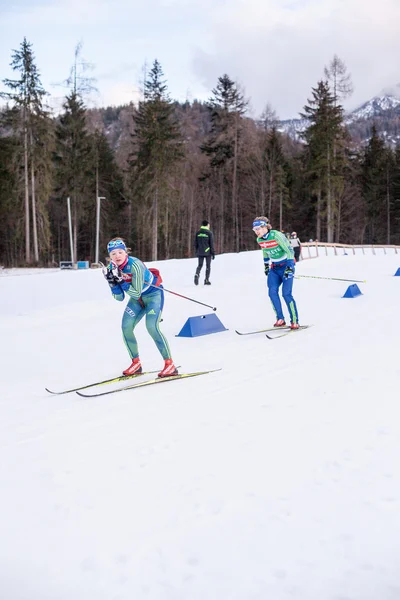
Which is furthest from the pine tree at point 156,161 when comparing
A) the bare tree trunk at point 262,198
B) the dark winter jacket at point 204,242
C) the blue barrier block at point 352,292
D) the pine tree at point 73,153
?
the blue barrier block at point 352,292

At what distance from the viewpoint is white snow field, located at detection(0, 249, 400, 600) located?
2559 millimetres

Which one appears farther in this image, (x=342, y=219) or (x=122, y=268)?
(x=342, y=219)

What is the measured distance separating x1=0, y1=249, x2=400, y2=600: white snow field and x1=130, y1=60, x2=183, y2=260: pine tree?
28903 mm

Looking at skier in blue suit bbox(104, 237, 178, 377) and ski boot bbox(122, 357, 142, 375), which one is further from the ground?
skier in blue suit bbox(104, 237, 178, 377)

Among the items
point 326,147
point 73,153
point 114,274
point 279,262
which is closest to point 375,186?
point 326,147

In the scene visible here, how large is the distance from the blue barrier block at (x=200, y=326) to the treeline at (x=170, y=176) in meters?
23.5

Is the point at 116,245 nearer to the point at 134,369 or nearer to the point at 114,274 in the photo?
the point at 114,274

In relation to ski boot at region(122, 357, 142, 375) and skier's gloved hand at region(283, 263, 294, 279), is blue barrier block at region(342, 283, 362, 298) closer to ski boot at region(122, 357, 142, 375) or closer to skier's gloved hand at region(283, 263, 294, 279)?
skier's gloved hand at region(283, 263, 294, 279)

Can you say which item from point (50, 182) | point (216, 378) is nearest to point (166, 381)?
point (216, 378)

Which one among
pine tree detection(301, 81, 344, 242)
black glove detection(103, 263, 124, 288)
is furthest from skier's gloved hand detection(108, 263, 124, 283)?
pine tree detection(301, 81, 344, 242)

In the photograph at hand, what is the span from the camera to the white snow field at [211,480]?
101 inches

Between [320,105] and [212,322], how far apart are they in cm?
3734

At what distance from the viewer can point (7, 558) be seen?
8.98 feet

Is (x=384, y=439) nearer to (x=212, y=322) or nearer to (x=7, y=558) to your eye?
(x=7, y=558)
